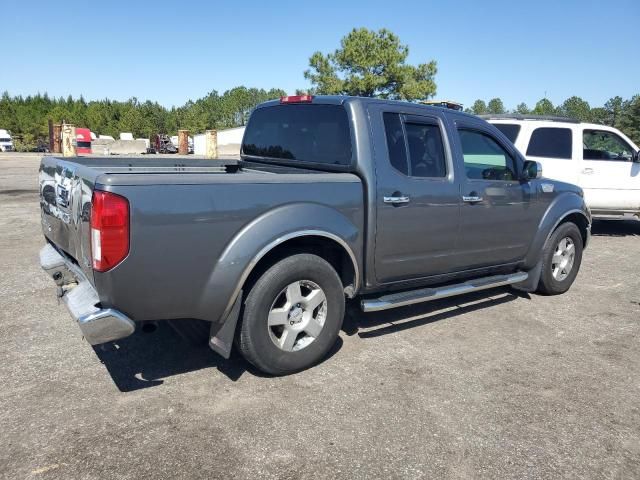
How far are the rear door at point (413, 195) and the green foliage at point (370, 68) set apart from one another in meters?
43.6

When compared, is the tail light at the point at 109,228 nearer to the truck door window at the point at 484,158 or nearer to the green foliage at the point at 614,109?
the truck door window at the point at 484,158

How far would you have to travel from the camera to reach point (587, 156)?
31.6 ft

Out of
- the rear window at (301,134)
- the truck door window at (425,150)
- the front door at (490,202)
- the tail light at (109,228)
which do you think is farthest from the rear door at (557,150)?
the tail light at (109,228)

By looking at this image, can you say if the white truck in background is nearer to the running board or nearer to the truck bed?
the truck bed

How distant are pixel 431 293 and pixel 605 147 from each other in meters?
7.20

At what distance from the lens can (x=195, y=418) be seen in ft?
10.2

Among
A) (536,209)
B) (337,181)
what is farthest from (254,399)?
(536,209)

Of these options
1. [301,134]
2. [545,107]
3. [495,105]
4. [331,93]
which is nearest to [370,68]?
[331,93]

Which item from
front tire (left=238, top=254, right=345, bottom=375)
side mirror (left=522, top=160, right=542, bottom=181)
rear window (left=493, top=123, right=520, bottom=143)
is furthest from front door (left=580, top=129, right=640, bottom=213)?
front tire (left=238, top=254, right=345, bottom=375)

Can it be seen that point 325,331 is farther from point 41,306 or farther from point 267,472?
point 41,306

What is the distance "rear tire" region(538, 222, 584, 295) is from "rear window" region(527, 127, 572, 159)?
356 cm

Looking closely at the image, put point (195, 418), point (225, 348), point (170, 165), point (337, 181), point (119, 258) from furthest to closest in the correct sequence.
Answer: point (170, 165) → point (337, 181) → point (225, 348) → point (195, 418) → point (119, 258)

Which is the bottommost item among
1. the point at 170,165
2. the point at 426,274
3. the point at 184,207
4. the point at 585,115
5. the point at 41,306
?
the point at 41,306

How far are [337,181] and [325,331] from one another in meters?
1.09
